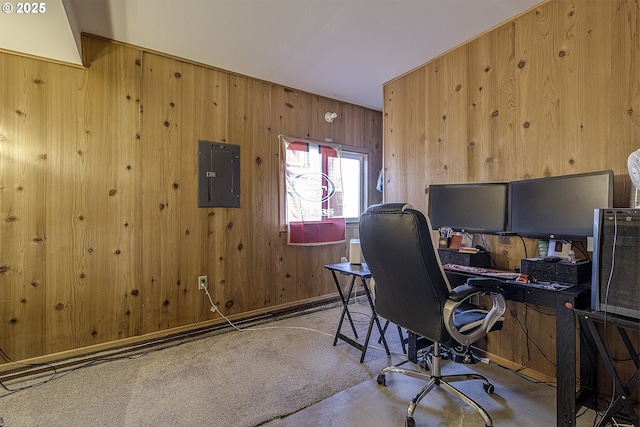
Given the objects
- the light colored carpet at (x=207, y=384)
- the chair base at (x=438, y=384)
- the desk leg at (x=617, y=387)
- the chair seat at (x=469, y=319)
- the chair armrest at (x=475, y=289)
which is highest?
the chair armrest at (x=475, y=289)

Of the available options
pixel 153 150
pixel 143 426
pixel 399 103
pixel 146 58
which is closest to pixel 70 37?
pixel 146 58

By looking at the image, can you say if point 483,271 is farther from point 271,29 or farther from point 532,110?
point 271,29

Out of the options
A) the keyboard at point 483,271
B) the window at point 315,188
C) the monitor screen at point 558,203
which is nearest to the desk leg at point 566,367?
the keyboard at point 483,271

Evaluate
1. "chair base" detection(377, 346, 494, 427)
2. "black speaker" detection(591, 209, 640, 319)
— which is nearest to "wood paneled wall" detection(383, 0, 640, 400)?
"black speaker" detection(591, 209, 640, 319)

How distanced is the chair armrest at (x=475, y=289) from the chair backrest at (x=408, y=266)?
0.04 meters

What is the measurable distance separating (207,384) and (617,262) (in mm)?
2322

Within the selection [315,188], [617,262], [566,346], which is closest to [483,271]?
[566,346]

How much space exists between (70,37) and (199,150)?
1.15 m

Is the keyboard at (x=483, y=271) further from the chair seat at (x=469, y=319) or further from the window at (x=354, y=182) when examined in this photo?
the window at (x=354, y=182)

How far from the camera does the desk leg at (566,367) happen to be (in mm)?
1432

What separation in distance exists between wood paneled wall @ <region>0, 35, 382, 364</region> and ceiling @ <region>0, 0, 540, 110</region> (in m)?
0.24

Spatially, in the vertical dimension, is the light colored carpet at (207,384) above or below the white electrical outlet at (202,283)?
below

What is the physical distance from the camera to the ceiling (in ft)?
6.61

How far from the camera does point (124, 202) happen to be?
8.29ft
